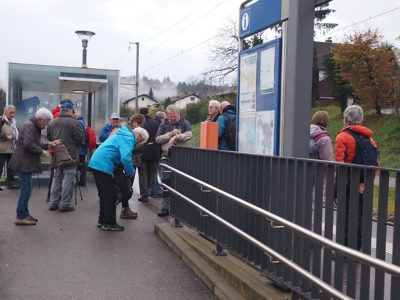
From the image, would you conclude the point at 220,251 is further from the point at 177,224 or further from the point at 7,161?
the point at 7,161

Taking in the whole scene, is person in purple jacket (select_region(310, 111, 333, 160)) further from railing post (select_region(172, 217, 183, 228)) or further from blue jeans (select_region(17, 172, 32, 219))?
blue jeans (select_region(17, 172, 32, 219))

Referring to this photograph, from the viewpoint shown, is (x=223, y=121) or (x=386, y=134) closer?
(x=223, y=121)

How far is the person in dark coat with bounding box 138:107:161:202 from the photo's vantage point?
1007 centimetres

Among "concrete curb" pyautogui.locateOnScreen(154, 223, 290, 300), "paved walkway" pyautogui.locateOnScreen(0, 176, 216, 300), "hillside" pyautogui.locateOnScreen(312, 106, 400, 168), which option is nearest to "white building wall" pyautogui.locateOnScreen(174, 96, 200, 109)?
"hillside" pyautogui.locateOnScreen(312, 106, 400, 168)

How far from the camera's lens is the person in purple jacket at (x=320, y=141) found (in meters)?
6.79

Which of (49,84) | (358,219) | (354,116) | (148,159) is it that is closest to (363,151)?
(354,116)

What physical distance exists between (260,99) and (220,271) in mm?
1988

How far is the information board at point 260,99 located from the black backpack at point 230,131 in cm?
86

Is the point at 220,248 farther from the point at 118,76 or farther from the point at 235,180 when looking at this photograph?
the point at 118,76

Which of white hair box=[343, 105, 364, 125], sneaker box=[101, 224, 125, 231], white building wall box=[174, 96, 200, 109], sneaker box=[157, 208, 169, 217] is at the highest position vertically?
white building wall box=[174, 96, 200, 109]

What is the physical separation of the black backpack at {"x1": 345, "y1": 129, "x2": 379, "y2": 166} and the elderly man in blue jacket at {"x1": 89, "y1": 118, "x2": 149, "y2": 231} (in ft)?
9.86

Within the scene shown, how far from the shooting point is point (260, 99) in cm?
596

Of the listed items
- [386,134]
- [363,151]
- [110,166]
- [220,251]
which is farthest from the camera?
[386,134]

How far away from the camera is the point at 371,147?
5.67 metres
